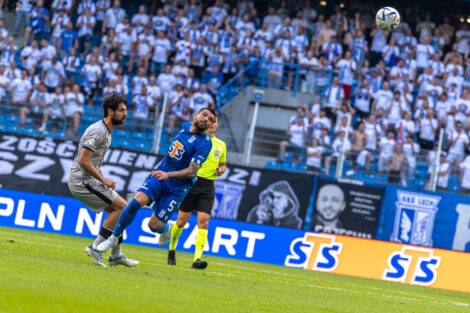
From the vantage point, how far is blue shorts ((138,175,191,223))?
406 inches

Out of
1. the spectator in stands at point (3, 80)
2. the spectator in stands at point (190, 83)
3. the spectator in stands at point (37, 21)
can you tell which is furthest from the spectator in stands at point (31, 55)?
the spectator in stands at point (190, 83)

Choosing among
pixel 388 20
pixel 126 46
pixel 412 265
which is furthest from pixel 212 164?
pixel 126 46

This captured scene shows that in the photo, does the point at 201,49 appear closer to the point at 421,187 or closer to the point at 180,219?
the point at 421,187

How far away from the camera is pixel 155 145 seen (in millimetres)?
20328

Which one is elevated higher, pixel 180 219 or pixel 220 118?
pixel 220 118

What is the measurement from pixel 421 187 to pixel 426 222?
0.91 metres

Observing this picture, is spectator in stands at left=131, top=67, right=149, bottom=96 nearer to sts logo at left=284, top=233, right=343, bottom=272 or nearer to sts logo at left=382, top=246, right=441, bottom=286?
sts logo at left=284, top=233, right=343, bottom=272

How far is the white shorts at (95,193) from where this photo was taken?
978 cm

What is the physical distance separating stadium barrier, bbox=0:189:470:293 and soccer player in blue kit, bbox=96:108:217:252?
21.0ft

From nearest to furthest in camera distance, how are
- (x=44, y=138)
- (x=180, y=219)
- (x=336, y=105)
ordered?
(x=180, y=219) → (x=44, y=138) → (x=336, y=105)

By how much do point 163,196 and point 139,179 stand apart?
994cm

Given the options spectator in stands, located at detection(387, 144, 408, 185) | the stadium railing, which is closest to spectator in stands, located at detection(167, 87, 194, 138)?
the stadium railing

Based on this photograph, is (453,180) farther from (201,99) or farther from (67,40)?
(67,40)

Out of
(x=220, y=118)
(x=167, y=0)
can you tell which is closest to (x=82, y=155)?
(x=220, y=118)
